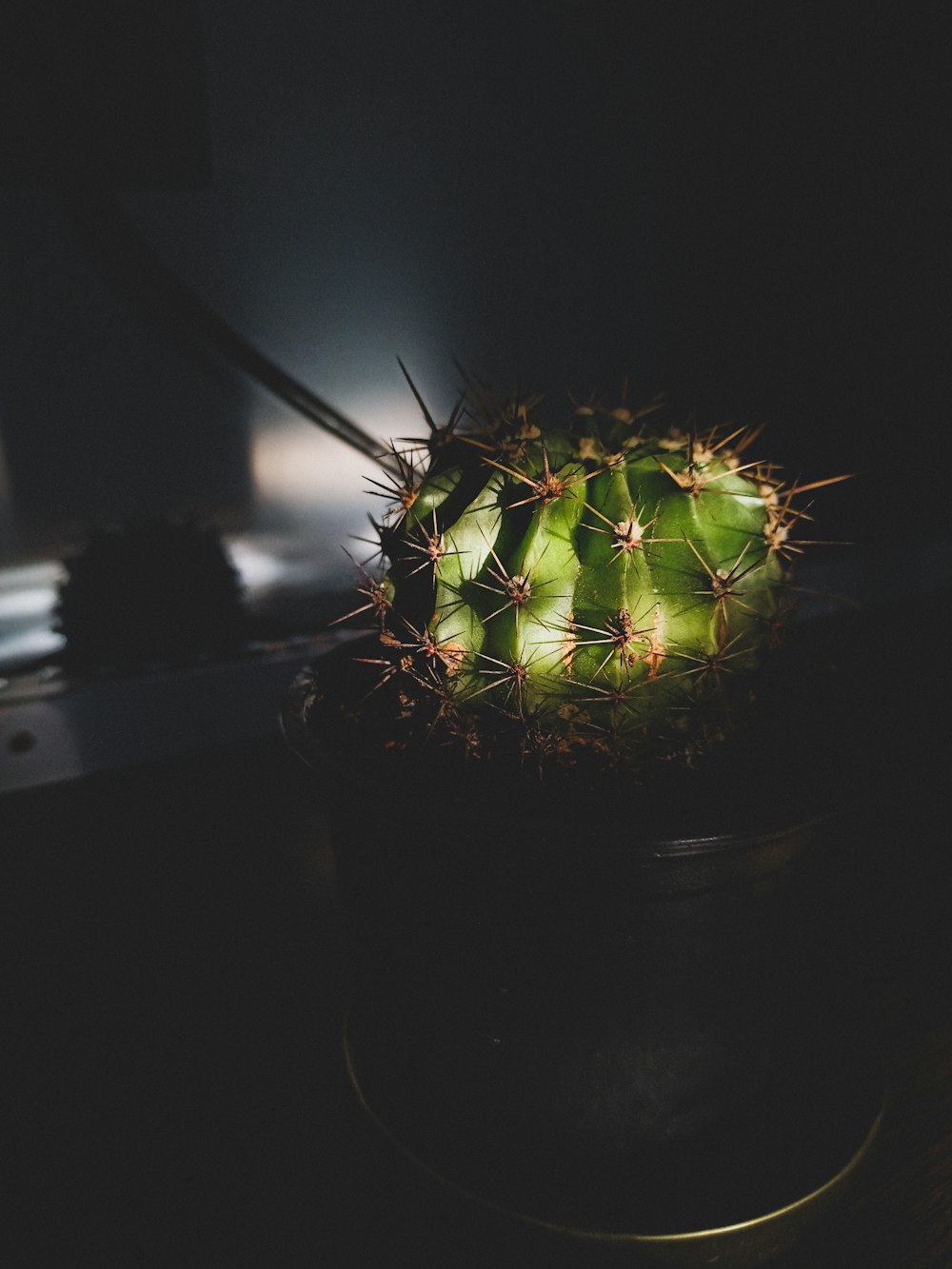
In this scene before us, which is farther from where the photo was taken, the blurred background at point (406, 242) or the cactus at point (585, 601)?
the blurred background at point (406, 242)

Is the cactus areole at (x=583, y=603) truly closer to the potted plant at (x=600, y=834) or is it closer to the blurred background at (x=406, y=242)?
the potted plant at (x=600, y=834)

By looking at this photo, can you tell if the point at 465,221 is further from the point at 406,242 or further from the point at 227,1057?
the point at 227,1057

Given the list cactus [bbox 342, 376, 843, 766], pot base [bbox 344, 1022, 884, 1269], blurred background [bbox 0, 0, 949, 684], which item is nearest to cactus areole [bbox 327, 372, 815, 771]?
cactus [bbox 342, 376, 843, 766]

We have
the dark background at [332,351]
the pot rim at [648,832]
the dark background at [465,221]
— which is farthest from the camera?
the dark background at [465,221]

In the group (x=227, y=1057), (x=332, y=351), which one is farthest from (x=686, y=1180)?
(x=332, y=351)

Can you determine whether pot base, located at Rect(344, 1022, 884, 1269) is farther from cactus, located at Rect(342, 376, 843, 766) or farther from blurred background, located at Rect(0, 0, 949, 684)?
blurred background, located at Rect(0, 0, 949, 684)

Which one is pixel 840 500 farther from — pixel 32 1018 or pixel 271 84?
pixel 32 1018

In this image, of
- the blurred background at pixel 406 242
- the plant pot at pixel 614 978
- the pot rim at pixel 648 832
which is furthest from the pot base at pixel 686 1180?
the blurred background at pixel 406 242
